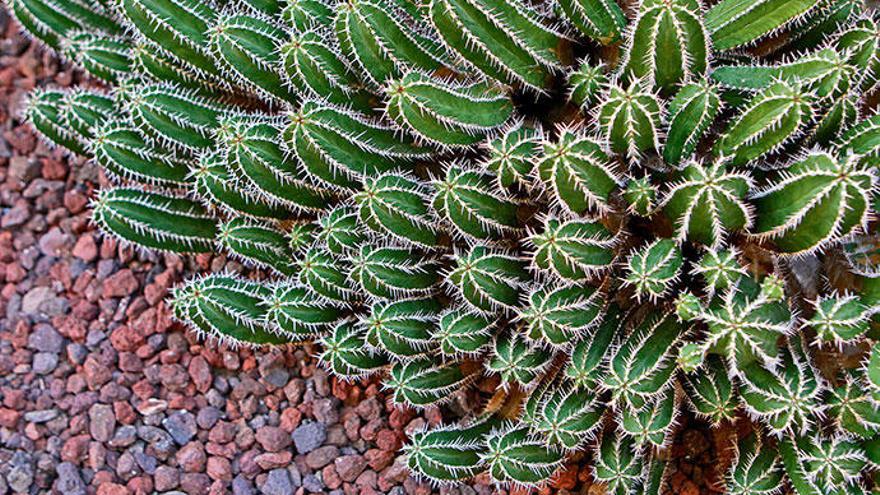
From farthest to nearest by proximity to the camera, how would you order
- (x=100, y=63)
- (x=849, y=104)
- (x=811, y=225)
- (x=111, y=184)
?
(x=111, y=184), (x=100, y=63), (x=849, y=104), (x=811, y=225)

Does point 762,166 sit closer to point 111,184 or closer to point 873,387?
point 873,387

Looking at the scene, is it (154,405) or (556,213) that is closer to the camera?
(556,213)

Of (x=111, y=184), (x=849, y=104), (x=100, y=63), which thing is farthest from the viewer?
(x=111, y=184)

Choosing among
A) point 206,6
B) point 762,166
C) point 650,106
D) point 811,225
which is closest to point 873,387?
point 811,225

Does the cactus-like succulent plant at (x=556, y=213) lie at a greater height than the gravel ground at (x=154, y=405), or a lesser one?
greater

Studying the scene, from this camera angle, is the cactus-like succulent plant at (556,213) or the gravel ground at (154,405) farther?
the gravel ground at (154,405)
